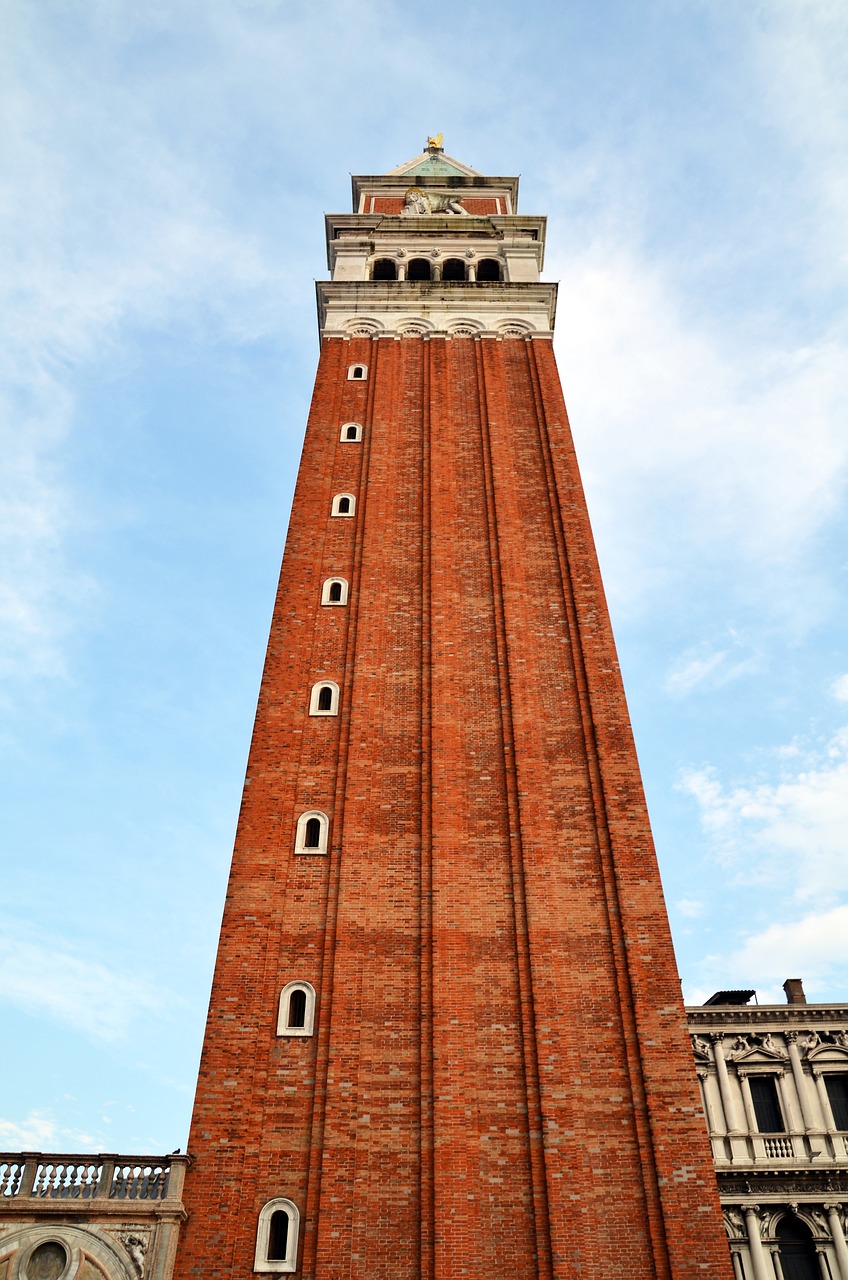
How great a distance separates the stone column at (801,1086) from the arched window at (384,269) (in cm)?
3000

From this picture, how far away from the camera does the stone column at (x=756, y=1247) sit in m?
26.0

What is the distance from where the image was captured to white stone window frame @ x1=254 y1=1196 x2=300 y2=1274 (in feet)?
57.3

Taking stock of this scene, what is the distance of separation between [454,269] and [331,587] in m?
19.4

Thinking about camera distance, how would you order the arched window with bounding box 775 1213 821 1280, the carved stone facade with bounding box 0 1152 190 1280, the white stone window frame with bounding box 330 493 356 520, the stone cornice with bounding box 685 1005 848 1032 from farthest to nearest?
the white stone window frame with bounding box 330 493 356 520, the stone cornice with bounding box 685 1005 848 1032, the arched window with bounding box 775 1213 821 1280, the carved stone facade with bounding box 0 1152 190 1280

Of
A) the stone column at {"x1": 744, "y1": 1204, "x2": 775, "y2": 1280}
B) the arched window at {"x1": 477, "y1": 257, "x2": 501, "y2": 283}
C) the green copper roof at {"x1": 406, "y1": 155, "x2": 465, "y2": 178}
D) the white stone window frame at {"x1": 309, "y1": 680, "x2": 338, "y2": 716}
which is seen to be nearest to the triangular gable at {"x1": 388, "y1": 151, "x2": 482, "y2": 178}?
the green copper roof at {"x1": 406, "y1": 155, "x2": 465, "y2": 178}

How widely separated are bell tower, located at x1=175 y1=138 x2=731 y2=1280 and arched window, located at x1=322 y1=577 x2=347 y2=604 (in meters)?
0.08

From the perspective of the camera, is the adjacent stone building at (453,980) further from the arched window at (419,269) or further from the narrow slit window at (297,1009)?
the arched window at (419,269)

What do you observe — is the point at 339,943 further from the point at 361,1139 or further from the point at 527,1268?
the point at 527,1268

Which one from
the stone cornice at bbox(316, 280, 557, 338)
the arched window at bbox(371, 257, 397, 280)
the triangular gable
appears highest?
the triangular gable

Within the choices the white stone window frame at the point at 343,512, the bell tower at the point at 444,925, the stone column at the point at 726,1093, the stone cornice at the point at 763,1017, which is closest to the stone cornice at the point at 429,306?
the bell tower at the point at 444,925

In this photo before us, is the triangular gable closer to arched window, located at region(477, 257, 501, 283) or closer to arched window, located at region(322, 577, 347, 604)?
arched window, located at region(477, 257, 501, 283)

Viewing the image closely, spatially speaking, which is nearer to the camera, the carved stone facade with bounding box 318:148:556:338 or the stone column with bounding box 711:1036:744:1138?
the stone column with bounding box 711:1036:744:1138

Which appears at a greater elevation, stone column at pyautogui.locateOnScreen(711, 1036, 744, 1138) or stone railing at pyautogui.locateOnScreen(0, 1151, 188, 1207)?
stone column at pyautogui.locateOnScreen(711, 1036, 744, 1138)

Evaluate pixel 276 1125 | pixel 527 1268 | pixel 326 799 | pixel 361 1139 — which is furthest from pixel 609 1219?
pixel 326 799
